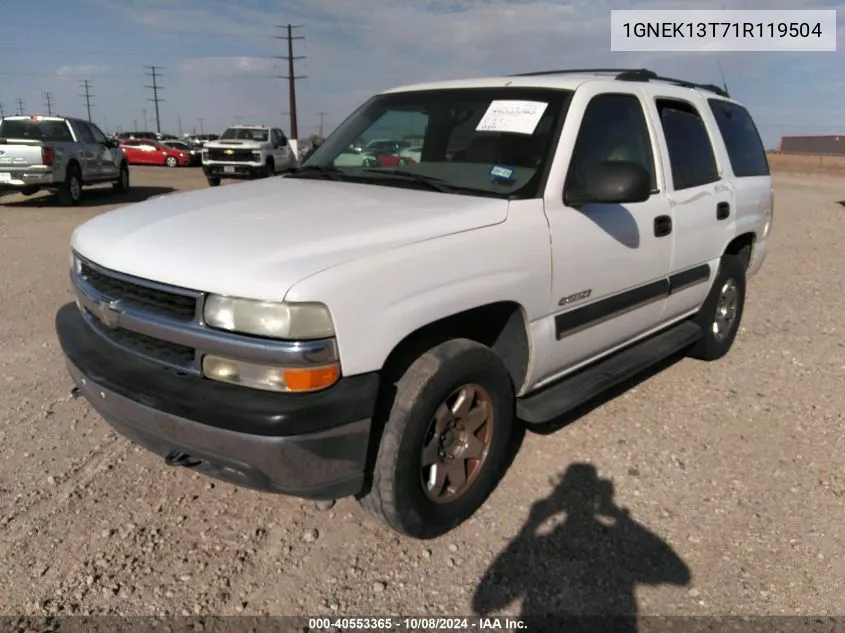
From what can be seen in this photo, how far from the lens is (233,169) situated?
69.7 ft

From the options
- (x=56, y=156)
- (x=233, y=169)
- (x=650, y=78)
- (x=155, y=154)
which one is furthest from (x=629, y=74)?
(x=155, y=154)

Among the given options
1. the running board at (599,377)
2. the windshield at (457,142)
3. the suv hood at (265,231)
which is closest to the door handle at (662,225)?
the running board at (599,377)

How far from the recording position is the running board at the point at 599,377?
3271 millimetres

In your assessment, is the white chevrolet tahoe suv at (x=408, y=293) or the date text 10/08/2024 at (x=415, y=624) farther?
the date text 10/08/2024 at (x=415, y=624)

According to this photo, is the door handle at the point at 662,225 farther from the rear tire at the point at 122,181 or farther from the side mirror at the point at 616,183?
the rear tire at the point at 122,181

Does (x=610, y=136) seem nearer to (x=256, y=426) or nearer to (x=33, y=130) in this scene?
(x=256, y=426)

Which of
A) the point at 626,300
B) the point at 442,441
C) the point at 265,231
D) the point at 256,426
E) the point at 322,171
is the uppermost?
the point at 322,171

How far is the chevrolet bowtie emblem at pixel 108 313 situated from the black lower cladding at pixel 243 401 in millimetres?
171

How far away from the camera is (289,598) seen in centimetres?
258

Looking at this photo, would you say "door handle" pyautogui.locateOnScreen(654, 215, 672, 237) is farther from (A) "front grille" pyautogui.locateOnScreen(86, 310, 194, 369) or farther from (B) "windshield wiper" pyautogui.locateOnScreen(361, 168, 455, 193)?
(A) "front grille" pyautogui.locateOnScreen(86, 310, 194, 369)

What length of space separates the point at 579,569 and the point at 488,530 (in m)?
0.43

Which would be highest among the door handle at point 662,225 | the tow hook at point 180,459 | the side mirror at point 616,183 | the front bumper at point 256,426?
the side mirror at point 616,183

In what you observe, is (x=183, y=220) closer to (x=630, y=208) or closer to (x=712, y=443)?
(x=630, y=208)

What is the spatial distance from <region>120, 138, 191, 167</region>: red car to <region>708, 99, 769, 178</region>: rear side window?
31894mm
